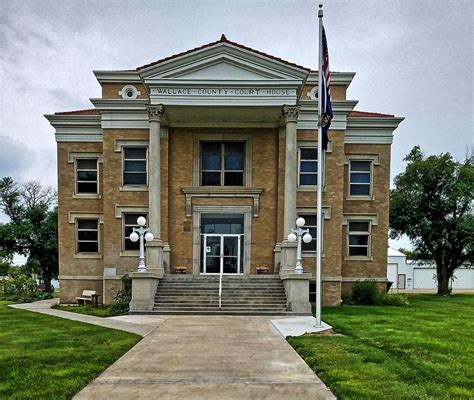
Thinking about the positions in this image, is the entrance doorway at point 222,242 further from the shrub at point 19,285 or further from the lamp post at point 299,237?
the shrub at point 19,285

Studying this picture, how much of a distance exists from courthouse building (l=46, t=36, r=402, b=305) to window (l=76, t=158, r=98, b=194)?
6 centimetres

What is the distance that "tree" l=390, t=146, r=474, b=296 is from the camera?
88.9 feet

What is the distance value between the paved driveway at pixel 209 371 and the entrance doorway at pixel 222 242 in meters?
9.63

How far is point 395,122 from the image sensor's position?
22.2 meters

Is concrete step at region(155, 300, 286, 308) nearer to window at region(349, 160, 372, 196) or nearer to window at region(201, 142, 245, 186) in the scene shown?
window at region(201, 142, 245, 186)

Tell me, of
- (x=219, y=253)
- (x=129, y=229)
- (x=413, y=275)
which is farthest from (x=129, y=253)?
(x=413, y=275)

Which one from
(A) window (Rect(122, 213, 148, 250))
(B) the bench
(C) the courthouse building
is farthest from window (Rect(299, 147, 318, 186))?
(B) the bench

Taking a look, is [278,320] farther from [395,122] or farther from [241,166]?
[395,122]

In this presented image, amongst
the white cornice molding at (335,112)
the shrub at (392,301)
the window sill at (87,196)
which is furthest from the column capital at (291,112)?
the window sill at (87,196)

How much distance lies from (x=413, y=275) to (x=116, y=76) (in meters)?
44.4

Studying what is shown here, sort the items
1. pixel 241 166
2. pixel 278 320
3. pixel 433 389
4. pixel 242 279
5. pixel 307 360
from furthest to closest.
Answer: pixel 241 166
pixel 242 279
pixel 278 320
pixel 307 360
pixel 433 389

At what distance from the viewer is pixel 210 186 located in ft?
69.1

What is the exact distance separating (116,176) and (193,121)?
4950 mm

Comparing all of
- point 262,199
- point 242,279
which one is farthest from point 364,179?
point 242,279
